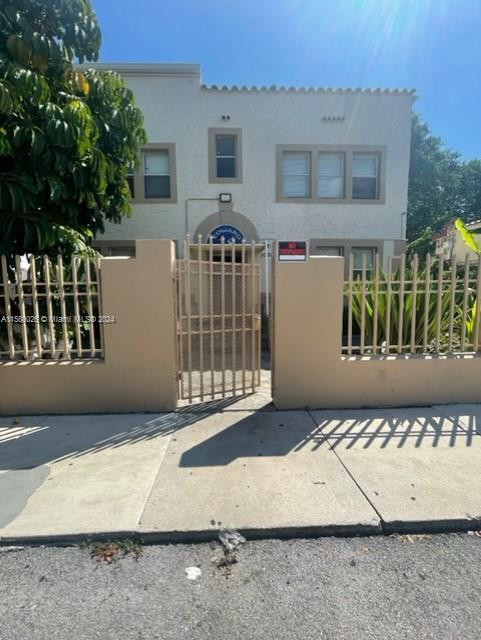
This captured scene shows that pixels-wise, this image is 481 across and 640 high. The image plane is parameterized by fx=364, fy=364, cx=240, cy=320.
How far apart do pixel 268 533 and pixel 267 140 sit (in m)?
10.2

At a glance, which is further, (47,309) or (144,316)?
(47,309)

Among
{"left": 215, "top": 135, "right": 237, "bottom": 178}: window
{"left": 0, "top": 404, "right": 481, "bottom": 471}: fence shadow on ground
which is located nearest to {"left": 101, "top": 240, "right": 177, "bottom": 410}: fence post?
{"left": 0, "top": 404, "right": 481, "bottom": 471}: fence shadow on ground

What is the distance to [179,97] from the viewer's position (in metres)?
10.0

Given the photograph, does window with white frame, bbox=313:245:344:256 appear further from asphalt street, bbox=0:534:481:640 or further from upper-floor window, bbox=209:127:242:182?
asphalt street, bbox=0:534:481:640

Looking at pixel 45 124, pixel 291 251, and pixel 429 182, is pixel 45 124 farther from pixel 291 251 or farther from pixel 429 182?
pixel 429 182

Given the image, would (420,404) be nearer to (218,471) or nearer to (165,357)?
(218,471)

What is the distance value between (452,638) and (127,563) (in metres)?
1.87

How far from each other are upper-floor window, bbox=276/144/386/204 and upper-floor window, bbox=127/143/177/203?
3027 millimetres

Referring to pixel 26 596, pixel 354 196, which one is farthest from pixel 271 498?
pixel 354 196

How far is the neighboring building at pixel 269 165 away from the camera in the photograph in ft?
33.3

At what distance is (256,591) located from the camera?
214cm

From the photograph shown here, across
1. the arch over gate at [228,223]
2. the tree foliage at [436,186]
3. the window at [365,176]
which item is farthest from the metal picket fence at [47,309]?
the tree foliage at [436,186]

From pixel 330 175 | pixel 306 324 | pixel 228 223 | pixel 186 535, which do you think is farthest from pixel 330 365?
pixel 330 175

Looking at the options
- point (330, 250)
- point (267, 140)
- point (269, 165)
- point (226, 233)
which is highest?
point (267, 140)
